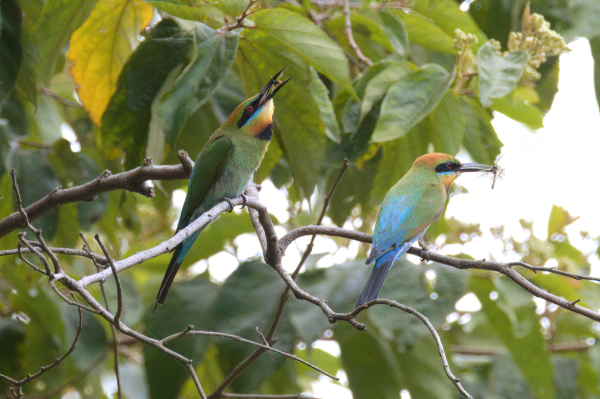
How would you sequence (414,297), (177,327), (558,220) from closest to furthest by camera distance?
(414,297), (177,327), (558,220)

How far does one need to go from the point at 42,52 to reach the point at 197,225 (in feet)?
5.14

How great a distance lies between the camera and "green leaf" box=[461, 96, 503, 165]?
7.62ft

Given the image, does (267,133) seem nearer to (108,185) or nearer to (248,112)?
(248,112)

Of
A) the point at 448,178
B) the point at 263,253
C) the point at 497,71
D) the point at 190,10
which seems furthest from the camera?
the point at 448,178

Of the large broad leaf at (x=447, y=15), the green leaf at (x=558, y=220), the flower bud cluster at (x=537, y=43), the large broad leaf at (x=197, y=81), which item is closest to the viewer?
the large broad leaf at (x=197, y=81)

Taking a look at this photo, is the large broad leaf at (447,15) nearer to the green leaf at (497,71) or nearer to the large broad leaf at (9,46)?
the green leaf at (497,71)

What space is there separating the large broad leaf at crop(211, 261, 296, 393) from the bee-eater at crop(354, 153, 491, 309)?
498 mm

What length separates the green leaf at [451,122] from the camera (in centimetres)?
218

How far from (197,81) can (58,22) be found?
3.47ft

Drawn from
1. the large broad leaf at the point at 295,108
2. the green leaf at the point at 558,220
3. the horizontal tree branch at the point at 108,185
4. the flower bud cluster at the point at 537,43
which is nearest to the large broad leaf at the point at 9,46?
the horizontal tree branch at the point at 108,185

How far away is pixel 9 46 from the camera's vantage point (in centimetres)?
204

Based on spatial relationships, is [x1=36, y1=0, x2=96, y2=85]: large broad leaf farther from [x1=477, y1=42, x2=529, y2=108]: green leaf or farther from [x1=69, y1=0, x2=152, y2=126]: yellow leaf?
[x1=477, y1=42, x2=529, y2=108]: green leaf

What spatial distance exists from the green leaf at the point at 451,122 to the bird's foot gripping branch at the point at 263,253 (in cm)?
49

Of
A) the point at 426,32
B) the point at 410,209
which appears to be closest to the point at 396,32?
the point at 426,32
